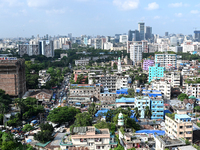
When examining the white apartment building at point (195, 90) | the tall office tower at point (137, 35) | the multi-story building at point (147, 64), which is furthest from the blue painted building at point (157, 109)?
the tall office tower at point (137, 35)

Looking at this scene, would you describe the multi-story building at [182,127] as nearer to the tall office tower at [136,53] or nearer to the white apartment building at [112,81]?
the white apartment building at [112,81]

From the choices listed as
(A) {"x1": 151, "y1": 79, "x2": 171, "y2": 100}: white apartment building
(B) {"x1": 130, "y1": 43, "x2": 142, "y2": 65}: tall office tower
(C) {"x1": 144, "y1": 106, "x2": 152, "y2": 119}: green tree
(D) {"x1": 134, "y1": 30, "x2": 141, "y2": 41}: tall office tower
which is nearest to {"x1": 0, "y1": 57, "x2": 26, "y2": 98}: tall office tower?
(C) {"x1": 144, "y1": 106, "x2": 152, "y2": 119}: green tree

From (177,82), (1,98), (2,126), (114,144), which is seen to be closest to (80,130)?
(114,144)

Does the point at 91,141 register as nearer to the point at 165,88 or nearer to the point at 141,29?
the point at 165,88

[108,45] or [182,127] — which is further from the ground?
[108,45]

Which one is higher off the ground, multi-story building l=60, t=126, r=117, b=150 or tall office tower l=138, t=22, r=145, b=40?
tall office tower l=138, t=22, r=145, b=40

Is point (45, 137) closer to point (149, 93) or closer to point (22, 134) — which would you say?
point (22, 134)

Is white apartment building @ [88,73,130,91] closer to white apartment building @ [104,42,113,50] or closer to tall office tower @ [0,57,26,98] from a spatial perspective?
tall office tower @ [0,57,26,98]

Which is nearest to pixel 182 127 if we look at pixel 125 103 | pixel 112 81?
pixel 125 103
